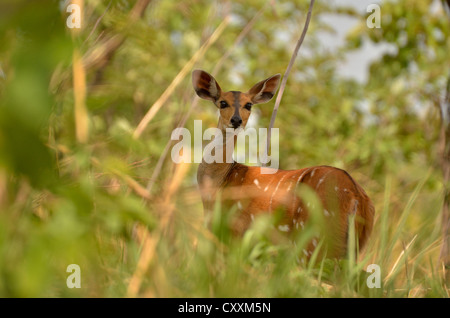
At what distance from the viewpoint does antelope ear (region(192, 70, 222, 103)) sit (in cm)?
295

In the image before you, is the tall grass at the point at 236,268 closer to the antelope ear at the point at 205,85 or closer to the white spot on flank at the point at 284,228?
the white spot on flank at the point at 284,228

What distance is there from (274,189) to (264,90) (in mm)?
584

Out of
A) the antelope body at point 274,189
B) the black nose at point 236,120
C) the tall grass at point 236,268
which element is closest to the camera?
the tall grass at point 236,268

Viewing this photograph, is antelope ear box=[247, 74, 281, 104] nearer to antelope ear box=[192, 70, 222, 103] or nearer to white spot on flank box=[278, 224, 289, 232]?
antelope ear box=[192, 70, 222, 103]

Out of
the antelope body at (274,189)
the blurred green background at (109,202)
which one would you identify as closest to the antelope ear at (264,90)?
the antelope body at (274,189)

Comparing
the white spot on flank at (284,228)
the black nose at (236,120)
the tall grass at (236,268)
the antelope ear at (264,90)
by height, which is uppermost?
the antelope ear at (264,90)

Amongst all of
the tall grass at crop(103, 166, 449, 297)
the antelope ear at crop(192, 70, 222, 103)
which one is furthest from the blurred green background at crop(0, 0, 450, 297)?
the antelope ear at crop(192, 70, 222, 103)

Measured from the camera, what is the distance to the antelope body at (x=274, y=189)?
9.05 ft

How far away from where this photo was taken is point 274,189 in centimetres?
297

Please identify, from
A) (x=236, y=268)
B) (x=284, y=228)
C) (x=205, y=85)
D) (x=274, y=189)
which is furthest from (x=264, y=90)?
(x=236, y=268)

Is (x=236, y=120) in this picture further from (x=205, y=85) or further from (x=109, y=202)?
(x=109, y=202)

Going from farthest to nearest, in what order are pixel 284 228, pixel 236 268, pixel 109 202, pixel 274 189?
1. pixel 274 189
2. pixel 284 228
3. pixel 236 268
4. pixel 109 202
